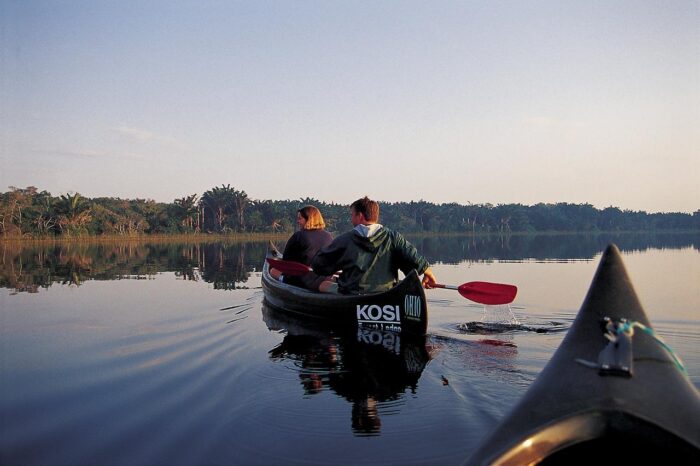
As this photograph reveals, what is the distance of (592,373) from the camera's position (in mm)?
2045

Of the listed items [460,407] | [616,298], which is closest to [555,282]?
[460,407]

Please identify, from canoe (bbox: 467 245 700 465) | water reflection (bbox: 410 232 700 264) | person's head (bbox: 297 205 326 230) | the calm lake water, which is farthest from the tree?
canoe (bbox: 467 245 700 465)

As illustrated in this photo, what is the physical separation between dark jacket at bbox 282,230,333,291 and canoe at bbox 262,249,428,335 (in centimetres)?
97

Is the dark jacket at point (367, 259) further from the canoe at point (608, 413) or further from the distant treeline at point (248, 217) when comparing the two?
the distant treeline at point (248, 217)

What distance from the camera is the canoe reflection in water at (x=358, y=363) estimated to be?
385 centimetres

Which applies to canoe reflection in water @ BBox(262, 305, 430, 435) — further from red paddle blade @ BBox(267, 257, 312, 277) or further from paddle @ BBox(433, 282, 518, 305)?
paddle @ BBox(433, 282, 518, 305)

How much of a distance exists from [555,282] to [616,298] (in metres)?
11.0

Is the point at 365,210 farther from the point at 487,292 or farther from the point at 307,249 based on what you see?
the point at 307,249

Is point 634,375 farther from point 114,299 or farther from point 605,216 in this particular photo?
point 605,216

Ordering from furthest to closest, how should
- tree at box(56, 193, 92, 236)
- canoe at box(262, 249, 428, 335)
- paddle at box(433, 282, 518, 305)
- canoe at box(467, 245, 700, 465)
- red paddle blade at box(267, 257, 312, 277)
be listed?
tree at box(56, 193, 92, 236) < red paddle blade at box(267, 257, 312, 277) < paddle at box(433, 282, 518, 305) < canoe at box(262, 249, 428, 335) < canoe at box(467, 245, 700, 465)

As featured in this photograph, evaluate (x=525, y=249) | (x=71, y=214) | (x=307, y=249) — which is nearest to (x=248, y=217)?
(x=71, y=214)

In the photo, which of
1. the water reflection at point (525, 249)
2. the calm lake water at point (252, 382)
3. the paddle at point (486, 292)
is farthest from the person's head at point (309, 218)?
the water reflection at point (525, 249)

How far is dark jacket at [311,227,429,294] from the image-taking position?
20.9 ft

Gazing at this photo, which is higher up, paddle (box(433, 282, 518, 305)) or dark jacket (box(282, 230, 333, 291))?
dark jacket (box(282, 230, 333, 291))
